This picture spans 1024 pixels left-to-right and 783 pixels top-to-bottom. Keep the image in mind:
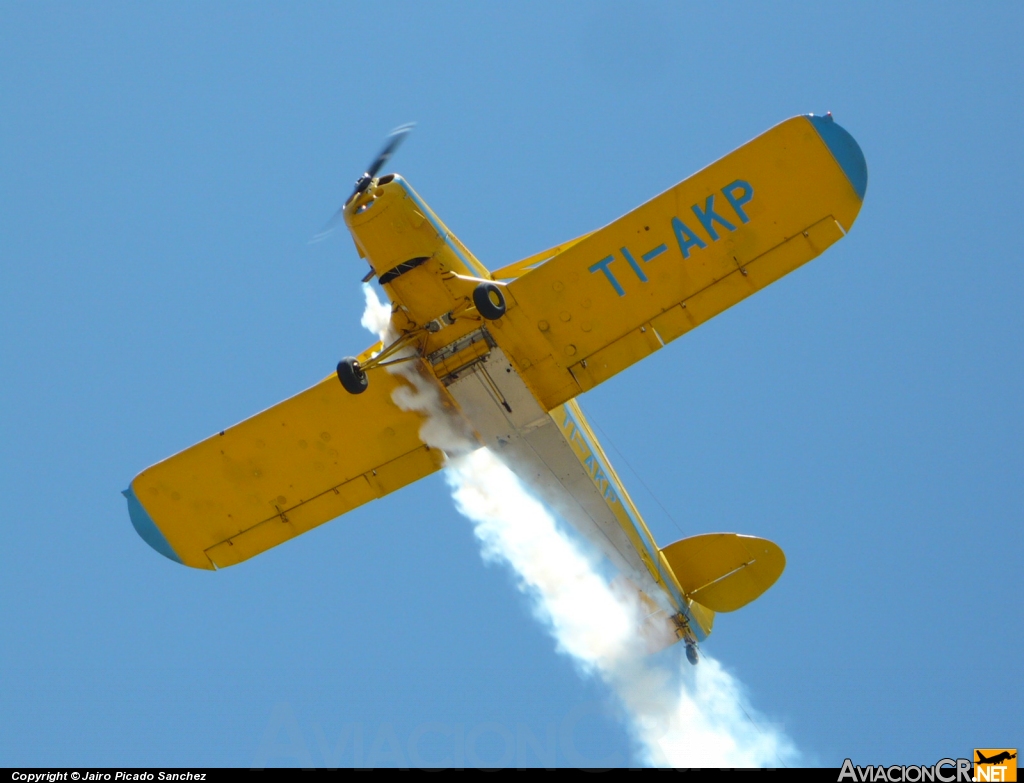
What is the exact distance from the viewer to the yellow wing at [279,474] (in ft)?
45.1

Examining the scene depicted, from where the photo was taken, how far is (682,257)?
12.9 metres

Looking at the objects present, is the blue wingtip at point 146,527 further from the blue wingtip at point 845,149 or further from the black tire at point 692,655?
the blue wingtip at point 845,149

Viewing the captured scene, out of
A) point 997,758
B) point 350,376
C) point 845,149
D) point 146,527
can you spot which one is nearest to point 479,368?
point 350,376

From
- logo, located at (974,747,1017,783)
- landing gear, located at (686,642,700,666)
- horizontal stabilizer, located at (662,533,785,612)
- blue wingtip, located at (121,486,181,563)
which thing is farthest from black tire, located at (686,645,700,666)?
blue wingtip, located at (121,486,181,563)

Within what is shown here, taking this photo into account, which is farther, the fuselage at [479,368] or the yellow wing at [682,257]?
the yellow wing at [682,257]

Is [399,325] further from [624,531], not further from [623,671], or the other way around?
[623,671]

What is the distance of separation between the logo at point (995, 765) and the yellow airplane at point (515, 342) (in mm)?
4136

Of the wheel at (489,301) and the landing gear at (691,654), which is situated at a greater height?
the wheel at (489,301)

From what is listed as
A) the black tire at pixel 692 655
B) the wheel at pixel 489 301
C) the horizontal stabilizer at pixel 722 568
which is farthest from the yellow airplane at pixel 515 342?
the black tire at pixel 692 655

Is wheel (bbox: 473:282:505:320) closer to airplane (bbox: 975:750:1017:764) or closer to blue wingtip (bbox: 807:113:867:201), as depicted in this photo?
blue wingtip (bbox: 807:113:867:201)

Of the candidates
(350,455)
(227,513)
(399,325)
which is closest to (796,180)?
(399,325)

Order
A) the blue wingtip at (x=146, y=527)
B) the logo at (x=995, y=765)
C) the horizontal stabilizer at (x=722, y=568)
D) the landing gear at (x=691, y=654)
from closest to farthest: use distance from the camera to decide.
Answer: the logo at (x=995, y=765), the blue wingtip at (x=146, y=527), the landing gear at (x=691, y=654), the horizontal stabilizer at (x=722, y=568)

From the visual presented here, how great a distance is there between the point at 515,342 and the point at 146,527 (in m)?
4.74

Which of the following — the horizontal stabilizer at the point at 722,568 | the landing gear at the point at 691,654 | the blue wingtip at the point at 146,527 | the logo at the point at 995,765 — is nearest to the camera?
the logo at the point at 995,765
